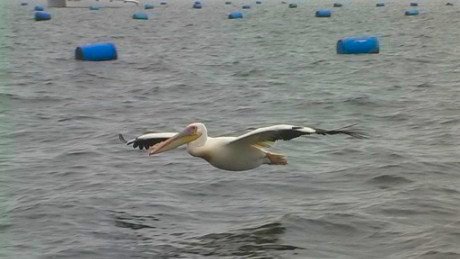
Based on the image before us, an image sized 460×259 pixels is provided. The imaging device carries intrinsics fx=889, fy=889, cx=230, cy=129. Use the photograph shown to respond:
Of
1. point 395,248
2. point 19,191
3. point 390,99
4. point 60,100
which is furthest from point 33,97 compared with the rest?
point 395,248

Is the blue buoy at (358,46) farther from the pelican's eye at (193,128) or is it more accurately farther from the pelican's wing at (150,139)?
the pelican's eye at (193,128)

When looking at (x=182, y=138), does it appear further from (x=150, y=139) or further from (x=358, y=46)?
(x=358, y=46)

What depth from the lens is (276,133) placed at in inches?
427

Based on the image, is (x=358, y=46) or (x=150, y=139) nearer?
(x=150, y=139)

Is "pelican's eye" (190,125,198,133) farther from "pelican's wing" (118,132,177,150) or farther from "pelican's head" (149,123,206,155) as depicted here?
"pelican's wing" (118,132,177,150)

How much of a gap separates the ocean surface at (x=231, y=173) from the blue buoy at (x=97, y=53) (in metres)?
3.22

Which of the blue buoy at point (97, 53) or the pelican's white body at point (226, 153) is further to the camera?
the blue buoy at point (97, 53)

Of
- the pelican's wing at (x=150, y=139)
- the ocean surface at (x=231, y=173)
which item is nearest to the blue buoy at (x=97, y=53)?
the ocean surface at (x=231, y=173)

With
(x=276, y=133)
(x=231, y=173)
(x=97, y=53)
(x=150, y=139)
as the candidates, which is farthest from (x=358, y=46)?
(x=276, y=133)

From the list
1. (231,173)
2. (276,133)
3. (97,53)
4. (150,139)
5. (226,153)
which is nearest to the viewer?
A: (276,133)

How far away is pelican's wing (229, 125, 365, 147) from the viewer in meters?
10.5

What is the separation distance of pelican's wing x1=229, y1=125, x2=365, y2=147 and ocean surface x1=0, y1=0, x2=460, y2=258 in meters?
1.05

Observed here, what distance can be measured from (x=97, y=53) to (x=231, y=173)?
23.3 meters

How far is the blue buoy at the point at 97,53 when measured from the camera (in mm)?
36875
